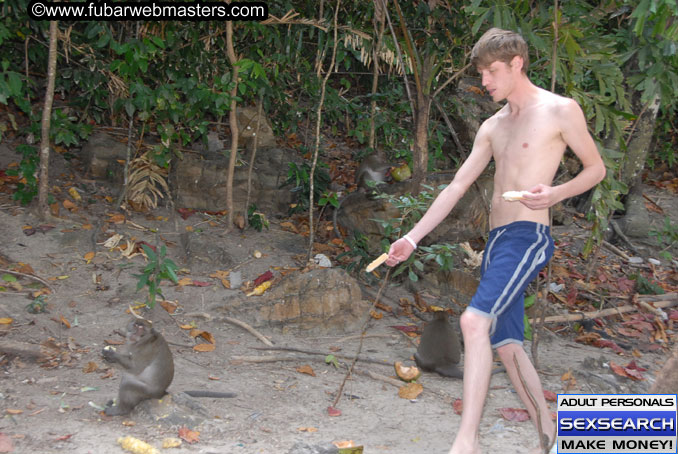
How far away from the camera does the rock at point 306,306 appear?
5008 mm

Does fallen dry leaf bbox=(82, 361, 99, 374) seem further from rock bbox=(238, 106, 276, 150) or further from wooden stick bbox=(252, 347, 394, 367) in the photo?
rock bbox=(238, 106, 276, 150)

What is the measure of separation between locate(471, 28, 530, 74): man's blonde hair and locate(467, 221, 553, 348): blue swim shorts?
723mm

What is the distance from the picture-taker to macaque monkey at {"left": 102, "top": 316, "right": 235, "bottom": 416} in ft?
10.9

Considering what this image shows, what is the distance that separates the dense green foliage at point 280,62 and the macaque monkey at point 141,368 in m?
2.24

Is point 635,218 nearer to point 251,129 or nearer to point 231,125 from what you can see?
point 251,129

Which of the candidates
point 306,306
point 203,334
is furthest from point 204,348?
point 306,306

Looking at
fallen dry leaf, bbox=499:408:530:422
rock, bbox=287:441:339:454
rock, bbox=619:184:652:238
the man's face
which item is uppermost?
the man's face

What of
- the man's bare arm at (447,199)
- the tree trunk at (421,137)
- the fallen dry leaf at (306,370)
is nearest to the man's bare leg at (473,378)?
the man's bare arm at (447,199)

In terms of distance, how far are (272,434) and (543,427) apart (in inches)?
50.2

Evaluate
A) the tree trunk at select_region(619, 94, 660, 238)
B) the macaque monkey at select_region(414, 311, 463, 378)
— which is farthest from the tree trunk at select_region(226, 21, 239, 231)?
the tree trunk at select_region(619, 94, 660, 238)

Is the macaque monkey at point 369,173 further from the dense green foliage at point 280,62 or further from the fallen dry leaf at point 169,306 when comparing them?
the fallen dry leaf at point 169,306

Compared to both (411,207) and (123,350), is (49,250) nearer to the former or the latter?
(123,350)

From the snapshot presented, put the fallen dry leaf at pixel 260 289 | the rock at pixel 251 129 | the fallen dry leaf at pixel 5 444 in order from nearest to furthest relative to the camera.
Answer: the fallen dry leaf at pixel 5 444, the fallen dry leaf at pixel 260 289, the rock at pixel 251 129

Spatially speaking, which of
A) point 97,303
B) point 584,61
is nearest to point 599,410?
point 584,61
